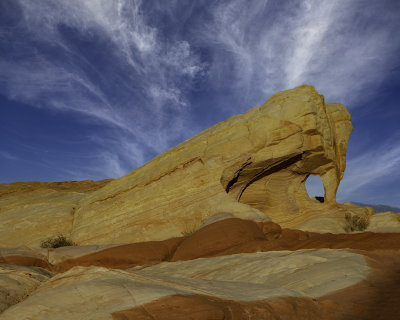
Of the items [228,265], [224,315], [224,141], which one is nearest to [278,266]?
[228,265]

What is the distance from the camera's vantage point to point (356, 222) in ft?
47.4

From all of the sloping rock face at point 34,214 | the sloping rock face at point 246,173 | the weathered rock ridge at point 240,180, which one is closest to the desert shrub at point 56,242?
the weathered rock ridge at point 240,180

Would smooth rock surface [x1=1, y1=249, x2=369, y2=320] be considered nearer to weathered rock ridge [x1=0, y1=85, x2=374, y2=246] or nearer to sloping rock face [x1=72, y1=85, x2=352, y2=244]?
weathered rock ridge [x1=0, y1=85, x2=374, y2=246]

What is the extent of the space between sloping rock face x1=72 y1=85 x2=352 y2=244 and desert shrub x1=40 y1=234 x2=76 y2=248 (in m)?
0.85

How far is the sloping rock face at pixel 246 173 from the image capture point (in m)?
15.0

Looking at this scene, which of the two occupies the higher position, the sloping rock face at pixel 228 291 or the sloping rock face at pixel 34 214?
the sloping rock face at pixel 34 214

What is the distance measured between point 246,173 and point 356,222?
564 cm

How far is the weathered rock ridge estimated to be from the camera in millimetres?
14914

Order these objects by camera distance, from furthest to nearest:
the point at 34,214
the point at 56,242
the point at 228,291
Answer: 1. the point at 34,214
2. the point at 56,242
3. the point at 228,291

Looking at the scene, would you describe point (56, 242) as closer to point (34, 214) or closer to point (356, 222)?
point (34, 214)

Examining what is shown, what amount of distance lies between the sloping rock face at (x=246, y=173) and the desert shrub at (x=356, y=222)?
500 millimetres

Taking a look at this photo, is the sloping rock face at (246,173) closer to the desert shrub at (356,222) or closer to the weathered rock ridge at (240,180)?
the weathered rock ridge at (240,180)

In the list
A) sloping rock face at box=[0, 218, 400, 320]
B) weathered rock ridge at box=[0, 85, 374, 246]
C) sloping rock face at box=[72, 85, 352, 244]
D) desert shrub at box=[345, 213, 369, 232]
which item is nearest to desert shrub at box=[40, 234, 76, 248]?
weathered rock ridge at box=[0, 85, 374, 246]

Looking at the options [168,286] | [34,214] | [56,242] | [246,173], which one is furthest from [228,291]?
[34,214]
